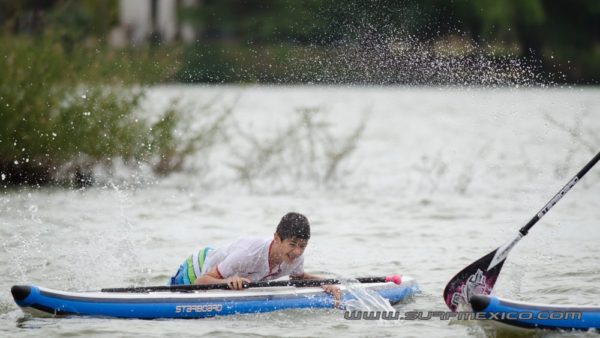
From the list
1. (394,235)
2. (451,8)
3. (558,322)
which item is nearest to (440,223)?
(394,235)

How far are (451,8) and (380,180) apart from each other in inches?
839

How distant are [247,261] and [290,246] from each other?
50cm

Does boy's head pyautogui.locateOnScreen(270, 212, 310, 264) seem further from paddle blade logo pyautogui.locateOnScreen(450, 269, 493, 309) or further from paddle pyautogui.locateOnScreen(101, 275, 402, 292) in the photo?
paddle blade logo pyautogui.locateOnScreen(450, 269, 493, 309)

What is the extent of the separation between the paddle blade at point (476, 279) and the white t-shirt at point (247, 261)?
4.42 feet

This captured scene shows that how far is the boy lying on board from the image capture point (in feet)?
33.7

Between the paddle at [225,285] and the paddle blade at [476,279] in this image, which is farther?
the paddle blade at [476,279]

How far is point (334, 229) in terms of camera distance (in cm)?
1666

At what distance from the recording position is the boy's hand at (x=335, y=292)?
35.0 ft

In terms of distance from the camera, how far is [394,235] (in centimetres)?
1612

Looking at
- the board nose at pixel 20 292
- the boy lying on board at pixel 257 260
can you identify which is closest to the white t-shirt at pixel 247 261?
the boy lying on board at pixel 257 260

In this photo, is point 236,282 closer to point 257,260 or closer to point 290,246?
point 257,260

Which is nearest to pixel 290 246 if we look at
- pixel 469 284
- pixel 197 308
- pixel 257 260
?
pixel 257 260

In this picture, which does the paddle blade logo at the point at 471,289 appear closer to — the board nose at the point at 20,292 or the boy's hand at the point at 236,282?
the boy's hand at the point at 236,282

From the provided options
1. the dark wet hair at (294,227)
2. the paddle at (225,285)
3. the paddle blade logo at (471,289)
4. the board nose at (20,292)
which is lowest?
the paddle blade logo at (471,289)
